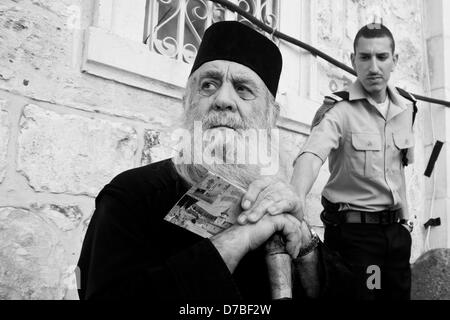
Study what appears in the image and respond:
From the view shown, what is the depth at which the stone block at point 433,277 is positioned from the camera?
11.3 ft

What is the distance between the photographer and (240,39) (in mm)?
2016

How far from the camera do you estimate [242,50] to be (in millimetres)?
1958

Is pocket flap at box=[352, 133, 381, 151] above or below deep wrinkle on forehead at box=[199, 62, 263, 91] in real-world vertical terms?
below

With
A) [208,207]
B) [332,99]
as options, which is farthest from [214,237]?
[332,99]

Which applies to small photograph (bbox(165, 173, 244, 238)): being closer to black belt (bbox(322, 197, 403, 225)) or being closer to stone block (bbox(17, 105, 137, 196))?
stone block (bbox(17, 105, 137, 196))

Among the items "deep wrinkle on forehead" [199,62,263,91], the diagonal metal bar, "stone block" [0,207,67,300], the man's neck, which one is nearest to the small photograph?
"deep wrinkle on forehead" [199,62,263,91]

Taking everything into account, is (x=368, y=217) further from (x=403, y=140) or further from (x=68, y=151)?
(x=68, y=151)

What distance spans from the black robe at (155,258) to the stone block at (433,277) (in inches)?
85.3

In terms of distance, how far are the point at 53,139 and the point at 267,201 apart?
1428 mm

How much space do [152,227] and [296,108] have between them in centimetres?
247

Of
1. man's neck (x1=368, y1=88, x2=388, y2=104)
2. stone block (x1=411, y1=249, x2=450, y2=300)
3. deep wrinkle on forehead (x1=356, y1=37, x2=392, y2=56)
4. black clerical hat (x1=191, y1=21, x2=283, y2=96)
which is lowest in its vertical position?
stone block (x1=411, y1=249, x2=450, y2=300)

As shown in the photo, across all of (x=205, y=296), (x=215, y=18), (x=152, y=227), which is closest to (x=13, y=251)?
(x=152, y=227)

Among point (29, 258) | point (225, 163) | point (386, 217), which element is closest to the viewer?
point (225, 163)

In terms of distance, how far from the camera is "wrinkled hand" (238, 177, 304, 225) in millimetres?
1432
